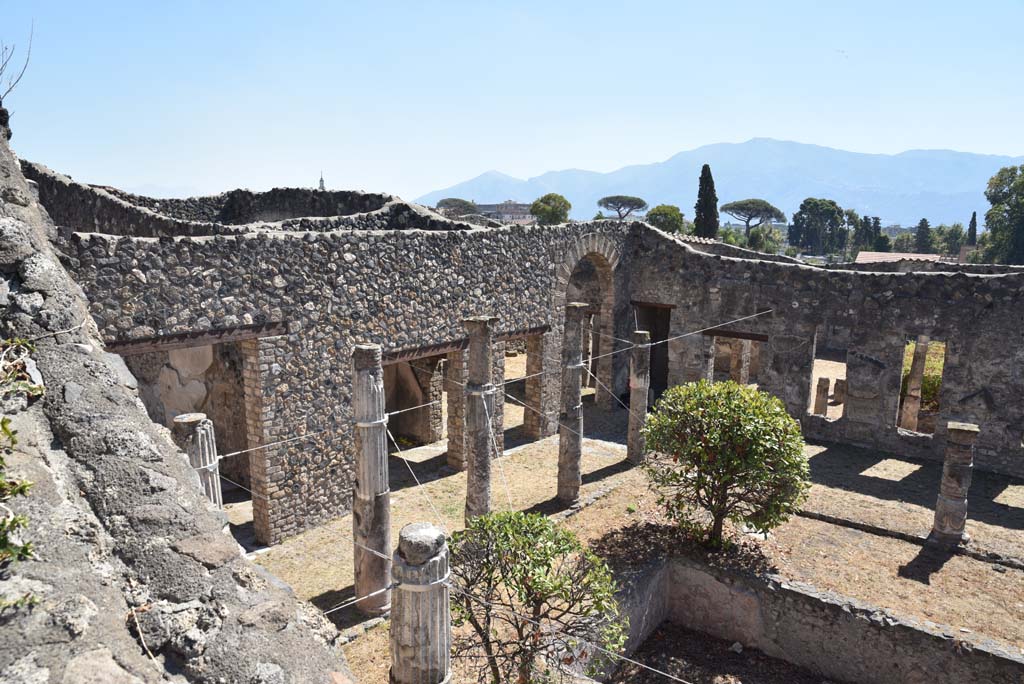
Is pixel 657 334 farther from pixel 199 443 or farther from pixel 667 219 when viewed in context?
pixel 667 219

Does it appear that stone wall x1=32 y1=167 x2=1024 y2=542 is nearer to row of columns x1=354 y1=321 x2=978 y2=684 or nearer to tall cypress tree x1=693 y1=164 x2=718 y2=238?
row of columns x1=354 y1=321 x2=978 y2=684

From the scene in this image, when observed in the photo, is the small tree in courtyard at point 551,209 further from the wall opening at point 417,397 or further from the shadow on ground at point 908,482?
the shadow on ground at point 908,482

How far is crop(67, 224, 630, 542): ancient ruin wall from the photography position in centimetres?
800

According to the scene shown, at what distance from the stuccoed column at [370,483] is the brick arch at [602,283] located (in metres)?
7.72

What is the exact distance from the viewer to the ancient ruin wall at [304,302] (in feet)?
26.2

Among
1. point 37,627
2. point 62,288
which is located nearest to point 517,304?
point 62,288

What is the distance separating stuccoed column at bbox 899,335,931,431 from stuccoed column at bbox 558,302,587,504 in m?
9.17

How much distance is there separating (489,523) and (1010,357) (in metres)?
11.7

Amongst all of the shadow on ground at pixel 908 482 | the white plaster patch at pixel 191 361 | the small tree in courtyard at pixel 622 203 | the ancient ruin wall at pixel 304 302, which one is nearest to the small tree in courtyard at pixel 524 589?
the ancient ruin wall at pixel 304 302

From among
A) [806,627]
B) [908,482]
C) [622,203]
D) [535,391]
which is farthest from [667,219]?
[806,627]

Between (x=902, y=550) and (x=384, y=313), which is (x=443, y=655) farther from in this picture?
(x=902, y=550)

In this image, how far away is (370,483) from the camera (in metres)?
7.79

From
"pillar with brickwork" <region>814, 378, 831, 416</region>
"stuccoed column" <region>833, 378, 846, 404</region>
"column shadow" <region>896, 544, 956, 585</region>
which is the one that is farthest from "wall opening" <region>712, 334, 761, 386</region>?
"column shadow" <region>896, 544, 956, 585</region>

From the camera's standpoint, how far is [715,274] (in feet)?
52.0
